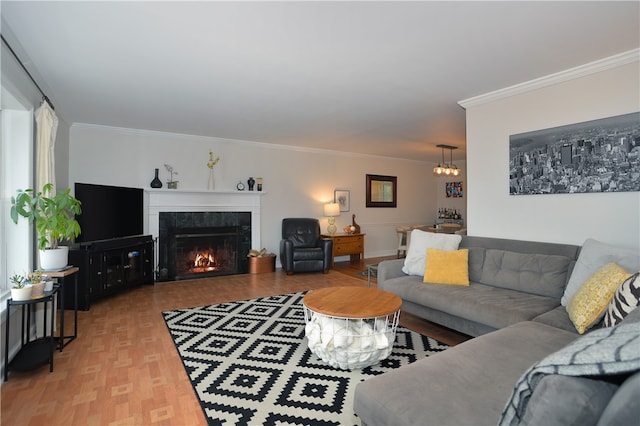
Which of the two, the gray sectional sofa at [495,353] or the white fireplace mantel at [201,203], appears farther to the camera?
the white fireplace mantel at [201,203]

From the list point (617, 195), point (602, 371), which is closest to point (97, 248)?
point (602, 371)

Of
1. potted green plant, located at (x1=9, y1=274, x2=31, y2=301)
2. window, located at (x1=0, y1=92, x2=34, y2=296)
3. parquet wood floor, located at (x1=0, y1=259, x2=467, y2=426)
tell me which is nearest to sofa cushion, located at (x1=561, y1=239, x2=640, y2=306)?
parquet wood floor, located at (x1=0, y1=259, x2=467, y2=426)

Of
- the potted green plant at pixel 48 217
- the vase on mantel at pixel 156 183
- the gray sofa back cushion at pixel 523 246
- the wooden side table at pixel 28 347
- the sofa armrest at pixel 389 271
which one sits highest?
the vase on mantel at pixel 156 183

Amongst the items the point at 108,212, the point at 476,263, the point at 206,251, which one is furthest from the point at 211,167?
the point at 476,263

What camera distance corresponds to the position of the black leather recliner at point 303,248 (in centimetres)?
557

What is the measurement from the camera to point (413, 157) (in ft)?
25.3

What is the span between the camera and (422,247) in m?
3.48

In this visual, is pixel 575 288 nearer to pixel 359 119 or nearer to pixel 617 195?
pixel 617 195

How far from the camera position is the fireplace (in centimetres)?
531

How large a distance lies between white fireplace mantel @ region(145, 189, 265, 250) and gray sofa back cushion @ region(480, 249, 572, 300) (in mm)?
3976

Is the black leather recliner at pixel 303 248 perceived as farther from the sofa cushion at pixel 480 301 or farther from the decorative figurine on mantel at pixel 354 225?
the sofa cushion at pixel 480 301

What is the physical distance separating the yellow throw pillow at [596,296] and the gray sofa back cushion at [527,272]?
50cm

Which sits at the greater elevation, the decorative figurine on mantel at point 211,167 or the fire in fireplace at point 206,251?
the decorative figurine on mantel at point 211,167

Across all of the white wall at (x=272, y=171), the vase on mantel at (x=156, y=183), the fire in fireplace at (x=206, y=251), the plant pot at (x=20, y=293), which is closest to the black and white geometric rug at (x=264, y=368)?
the plant pot at (x=20, y=293)
